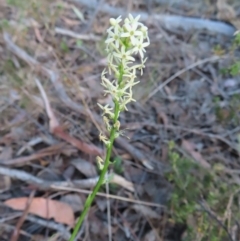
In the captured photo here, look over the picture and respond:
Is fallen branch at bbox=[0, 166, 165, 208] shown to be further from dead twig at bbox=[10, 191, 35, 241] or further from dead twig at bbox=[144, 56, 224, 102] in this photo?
dead twig at bbox=[144, 56, 224, 102]

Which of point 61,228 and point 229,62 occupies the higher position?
point 229,62

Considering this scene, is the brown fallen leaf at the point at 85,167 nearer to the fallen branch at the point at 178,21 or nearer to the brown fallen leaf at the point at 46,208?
the brown fallen leaf at the point at 46,208

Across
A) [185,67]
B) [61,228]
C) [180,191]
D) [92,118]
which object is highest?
[185,67]

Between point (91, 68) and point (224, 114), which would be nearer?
point (224, 114)

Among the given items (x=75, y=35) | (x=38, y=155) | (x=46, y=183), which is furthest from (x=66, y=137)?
(x=75, y=35)

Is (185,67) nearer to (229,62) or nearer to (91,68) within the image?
(229,62)

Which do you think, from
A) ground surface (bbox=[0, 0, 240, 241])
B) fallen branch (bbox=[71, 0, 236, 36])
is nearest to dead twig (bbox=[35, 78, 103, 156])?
ground surface (bbox=[0, 0, 240, 241])

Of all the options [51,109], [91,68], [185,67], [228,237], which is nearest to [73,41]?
[91,68]
